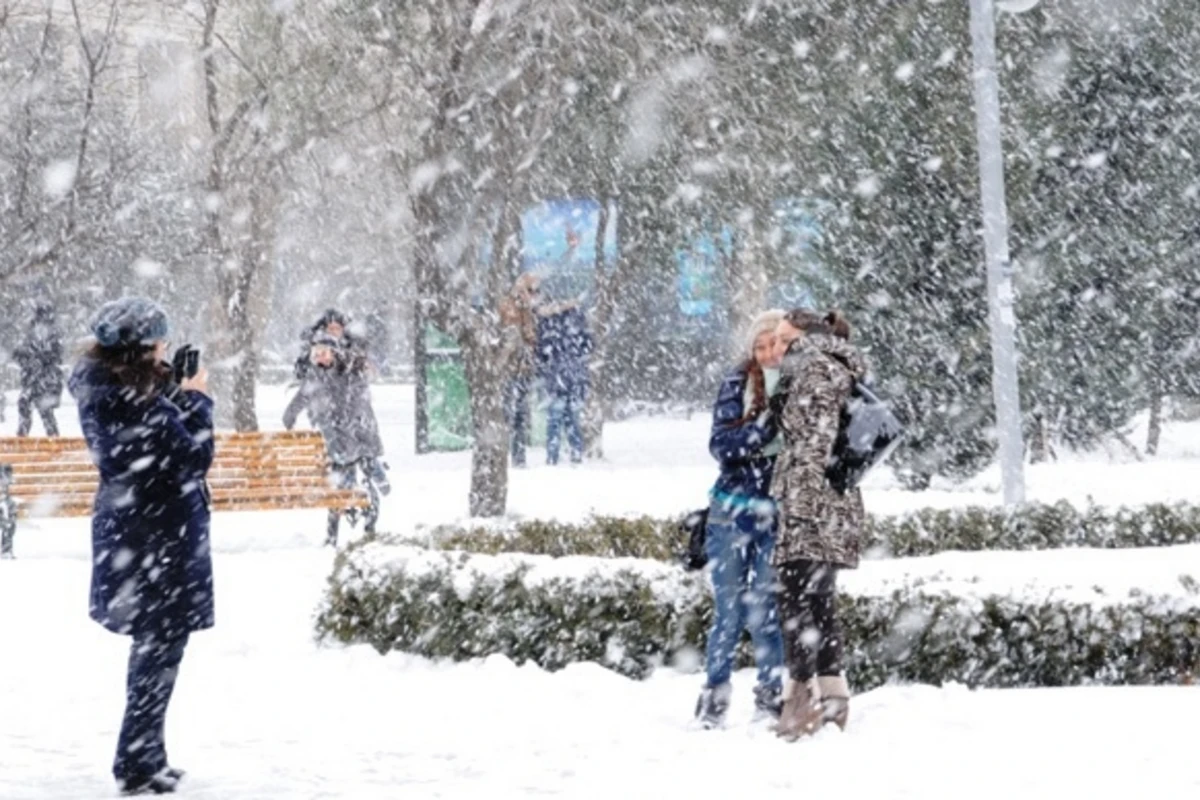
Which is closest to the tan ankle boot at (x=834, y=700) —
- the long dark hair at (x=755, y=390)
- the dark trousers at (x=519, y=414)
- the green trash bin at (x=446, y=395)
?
the long dark hair at (x=755, y=390)

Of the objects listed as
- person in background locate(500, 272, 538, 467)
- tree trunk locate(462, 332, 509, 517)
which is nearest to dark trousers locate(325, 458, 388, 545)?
tree trunk locate(462, 332, 509, 517)

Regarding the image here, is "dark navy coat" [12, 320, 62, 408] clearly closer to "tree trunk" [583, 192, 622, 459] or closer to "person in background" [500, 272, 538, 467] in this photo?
"person in background" [500, 272, 538, 467]

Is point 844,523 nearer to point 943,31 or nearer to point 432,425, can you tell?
point 943,31

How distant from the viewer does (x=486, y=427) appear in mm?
14977

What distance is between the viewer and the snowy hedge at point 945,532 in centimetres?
1165

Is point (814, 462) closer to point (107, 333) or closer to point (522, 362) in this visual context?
point (107, 333)

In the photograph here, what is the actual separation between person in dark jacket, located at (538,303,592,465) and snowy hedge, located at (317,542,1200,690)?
33.4 feet

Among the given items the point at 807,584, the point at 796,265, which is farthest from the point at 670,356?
the point at 807,584

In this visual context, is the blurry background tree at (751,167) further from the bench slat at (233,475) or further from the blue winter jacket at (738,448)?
the blue winter jacket at (738,448)

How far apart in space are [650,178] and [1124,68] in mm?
5547

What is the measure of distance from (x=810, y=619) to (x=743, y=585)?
55cm

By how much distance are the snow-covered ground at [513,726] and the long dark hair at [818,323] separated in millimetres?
1547

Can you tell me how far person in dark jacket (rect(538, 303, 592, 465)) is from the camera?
821 inches

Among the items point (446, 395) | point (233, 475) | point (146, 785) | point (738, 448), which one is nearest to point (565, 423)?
point (446, 395)
